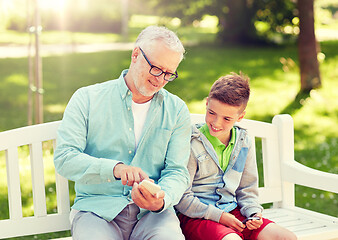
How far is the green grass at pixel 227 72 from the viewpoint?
6789 mm

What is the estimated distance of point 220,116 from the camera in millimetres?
3215

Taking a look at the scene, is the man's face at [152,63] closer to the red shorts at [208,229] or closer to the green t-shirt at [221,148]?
the green t-shirt at [221,148]

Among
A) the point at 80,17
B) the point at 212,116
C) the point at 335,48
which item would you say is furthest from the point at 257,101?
the point at 80,17

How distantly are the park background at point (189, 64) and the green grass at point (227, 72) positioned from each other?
2 cm

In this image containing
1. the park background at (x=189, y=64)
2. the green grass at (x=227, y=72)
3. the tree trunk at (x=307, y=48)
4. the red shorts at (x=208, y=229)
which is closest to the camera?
the red shorts at (x=208, y=229)

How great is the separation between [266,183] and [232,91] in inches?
38.7

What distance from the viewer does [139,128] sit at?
10.2ft

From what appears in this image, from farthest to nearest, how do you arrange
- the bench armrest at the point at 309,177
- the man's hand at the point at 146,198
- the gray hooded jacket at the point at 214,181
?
the bench armrest at the point at 309,177
the gray hooded jacket at the point at 214,181
the man's hand at the point at 146,198

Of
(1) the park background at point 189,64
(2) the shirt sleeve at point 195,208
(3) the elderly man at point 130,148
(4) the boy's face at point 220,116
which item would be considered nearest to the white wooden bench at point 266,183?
(3) the elderly man at point 130,148

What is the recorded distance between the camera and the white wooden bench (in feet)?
10.5

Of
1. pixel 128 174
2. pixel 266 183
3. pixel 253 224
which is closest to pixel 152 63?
pixel 128 174

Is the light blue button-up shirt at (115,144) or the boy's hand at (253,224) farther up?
the light blue button-up shirt at (115,144)

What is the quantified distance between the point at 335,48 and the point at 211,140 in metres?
12.5

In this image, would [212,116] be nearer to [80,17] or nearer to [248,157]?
[248,157]
